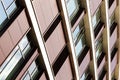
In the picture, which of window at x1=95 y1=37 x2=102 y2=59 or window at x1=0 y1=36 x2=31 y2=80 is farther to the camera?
window at x1=95 y1=37 x2=102 y2=59

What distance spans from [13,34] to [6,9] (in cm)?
112

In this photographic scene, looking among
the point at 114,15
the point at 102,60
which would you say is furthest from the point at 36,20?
the point at 114,15

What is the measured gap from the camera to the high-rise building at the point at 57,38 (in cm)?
1692

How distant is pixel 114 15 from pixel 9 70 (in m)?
14.7

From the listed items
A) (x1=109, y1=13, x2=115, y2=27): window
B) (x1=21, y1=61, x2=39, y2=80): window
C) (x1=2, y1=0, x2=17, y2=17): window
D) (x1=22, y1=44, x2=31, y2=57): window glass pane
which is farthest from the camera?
(x1=109, y1=13, x2=115, y2=27): window

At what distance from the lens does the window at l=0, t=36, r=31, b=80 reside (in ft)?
55.0

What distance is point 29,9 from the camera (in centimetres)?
1753

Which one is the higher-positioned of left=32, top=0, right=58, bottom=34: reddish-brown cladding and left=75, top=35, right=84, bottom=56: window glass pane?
→ left=75, top=35, right=84, bottom=56: window glass pane

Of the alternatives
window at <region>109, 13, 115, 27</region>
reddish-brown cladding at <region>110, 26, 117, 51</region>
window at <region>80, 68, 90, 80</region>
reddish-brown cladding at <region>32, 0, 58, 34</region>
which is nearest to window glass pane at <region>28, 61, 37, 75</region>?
reddish-brown cladding at <region>32, 0, 58, 34</region>

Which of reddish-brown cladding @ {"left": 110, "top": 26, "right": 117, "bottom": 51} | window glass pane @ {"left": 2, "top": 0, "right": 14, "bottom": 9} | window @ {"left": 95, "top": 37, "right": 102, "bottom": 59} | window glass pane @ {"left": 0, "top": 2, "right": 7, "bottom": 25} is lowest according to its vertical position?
window glass pane @ {"left": 0, "top": 2, "right": 7, "bottom": 25}

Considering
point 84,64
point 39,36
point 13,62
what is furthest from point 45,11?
point 84,64

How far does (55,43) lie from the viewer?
20.5 m

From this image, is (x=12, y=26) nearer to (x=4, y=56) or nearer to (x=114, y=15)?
(x=4, y=56)

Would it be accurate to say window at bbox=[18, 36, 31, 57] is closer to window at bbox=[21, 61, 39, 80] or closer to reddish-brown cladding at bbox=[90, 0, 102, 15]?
window at bbox=[21, 61, 39, 80]
